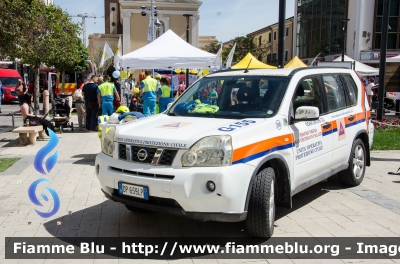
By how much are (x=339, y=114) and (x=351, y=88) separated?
0.89 m

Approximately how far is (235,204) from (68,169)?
16.7ft

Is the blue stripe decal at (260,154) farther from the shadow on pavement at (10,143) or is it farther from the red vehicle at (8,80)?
the red vehicle at (8,80)

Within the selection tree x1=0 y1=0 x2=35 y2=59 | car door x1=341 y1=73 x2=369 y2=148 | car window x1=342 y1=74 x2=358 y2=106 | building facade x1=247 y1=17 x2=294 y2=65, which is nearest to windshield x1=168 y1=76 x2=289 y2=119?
car door x1=341 y1=73 x2=369 y2=148

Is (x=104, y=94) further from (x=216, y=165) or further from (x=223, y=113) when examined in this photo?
(x=216, y=165)

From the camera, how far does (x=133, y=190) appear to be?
4270 millimetres

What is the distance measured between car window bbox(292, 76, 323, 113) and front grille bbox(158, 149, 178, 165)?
1.88 m

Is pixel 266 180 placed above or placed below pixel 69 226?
above

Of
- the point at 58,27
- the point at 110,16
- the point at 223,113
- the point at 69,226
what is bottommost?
the point at 69,226

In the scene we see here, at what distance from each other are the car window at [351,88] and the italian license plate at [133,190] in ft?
12.9

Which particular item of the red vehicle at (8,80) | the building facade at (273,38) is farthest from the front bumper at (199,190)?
the building facade at (273,38)

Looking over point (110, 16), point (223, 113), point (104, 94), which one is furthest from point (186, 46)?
point (110, 16)

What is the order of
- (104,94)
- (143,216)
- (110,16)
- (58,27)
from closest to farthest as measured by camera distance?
1. (143,216)
2. (104,94)
3. (58,27)
4. (110,16)

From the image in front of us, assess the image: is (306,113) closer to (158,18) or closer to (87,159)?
(87,159)
